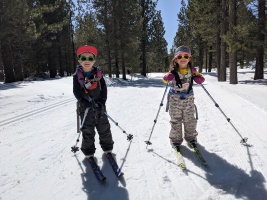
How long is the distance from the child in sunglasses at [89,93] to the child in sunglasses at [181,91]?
1252 mm

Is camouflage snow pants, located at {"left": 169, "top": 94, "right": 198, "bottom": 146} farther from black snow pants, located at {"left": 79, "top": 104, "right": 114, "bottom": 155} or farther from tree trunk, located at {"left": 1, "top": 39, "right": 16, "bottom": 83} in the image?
tree trunk, located at {"left": 1, "top": 39, "right": 16, "bottom": 83}

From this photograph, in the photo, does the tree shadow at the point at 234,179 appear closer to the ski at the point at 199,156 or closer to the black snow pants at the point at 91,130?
the ski at the point at 199,156

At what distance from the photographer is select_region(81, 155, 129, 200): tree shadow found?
338 cm

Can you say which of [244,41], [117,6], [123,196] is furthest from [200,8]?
[123,196]

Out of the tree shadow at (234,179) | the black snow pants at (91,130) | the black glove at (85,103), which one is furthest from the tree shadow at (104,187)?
the tree shadow at (234,179)

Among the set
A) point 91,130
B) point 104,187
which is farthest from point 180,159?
point 91,130

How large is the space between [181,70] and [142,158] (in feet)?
5.76

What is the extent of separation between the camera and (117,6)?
24.9 m

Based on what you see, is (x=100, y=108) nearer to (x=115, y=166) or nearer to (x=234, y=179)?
(x=115, y=166)

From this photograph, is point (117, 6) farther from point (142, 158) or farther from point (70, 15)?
point (142, 158)

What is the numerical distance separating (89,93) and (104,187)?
158 cm

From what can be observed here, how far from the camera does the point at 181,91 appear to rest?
4.70 meters

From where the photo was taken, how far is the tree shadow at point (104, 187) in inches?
133

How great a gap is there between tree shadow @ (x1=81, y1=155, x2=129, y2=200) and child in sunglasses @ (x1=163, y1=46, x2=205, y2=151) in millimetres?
1444
